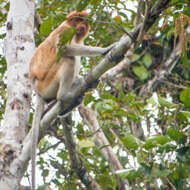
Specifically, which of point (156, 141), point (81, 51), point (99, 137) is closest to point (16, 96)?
point (81, 51)

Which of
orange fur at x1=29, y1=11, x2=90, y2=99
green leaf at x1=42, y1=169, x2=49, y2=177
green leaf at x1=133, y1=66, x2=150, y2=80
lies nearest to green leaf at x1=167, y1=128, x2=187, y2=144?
orange fur at x1=29, y1=11, x2=90, y2=99

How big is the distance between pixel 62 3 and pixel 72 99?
209 centimetres

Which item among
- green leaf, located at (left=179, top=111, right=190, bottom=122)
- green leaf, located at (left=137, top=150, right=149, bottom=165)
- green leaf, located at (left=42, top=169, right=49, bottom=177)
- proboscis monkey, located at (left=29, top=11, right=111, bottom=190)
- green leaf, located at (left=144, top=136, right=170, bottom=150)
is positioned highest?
proboscis monkey, located at (left=29, top=11, right=111, bottom=190)

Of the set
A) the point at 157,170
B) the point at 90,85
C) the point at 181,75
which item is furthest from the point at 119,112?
the point at 181,75

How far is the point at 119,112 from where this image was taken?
3617 mm

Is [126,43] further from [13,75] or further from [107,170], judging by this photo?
[107,170]

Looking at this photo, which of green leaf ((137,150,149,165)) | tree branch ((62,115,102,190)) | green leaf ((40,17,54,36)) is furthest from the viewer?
tree branch ((62,115,102,190))

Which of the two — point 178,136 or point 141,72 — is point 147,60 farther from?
point 178,136

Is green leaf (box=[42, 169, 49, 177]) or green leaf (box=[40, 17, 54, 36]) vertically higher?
green leaf (box=[40, 17, 54, 36])

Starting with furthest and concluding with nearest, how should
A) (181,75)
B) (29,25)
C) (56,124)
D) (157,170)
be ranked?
(181,75), (56,124), (29,25), (157,170)

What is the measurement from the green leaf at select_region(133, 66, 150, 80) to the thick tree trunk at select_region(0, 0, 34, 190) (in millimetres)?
A: 3186

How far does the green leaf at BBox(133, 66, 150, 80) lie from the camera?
20.5 ft

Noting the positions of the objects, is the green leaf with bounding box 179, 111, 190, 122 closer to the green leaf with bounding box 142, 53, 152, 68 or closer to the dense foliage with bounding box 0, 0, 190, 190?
the dense foliage with bounding box 0, 0, 190, 190

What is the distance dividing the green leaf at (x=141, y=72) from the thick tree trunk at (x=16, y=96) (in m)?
3.19
